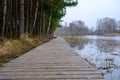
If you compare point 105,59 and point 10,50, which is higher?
point 10,50

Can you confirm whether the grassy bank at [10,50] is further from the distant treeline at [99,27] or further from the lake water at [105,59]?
the distant treeline at [99,27]

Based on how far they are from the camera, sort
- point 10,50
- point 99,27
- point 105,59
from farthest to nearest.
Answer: point 99,27 → point 105,59 → point 10,50

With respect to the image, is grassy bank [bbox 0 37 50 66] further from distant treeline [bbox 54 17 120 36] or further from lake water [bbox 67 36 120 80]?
distant treeline [bbox 54 17 120 36]

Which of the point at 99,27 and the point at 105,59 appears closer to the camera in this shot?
the point at 105,59

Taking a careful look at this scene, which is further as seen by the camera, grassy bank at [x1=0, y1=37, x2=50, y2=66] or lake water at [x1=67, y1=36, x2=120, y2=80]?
grassy bank at [x1=0, y1=37, x2=50, y2=66]

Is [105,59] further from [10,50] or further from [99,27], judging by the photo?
[99,27]

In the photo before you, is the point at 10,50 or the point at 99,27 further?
the point at 99,27

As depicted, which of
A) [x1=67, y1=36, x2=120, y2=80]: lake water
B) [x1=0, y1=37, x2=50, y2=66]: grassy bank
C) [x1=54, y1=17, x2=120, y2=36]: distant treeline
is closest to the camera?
[x1=67, y1=36, x2=120, y2=80]: lake water

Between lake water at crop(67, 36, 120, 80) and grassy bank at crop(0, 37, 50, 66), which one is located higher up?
grassy bank at crop(0, 37, 50, 66)

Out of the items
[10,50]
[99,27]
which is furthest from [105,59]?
[99,27]

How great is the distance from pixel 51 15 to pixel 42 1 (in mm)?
7335

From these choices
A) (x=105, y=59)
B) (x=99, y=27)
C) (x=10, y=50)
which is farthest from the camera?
(x=99, y=27)

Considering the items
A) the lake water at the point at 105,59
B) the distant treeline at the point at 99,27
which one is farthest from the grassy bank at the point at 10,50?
the distant treeline at the point at 99,27

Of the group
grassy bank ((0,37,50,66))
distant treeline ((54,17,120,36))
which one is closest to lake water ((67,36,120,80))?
grassy bank ((0,37,50,66))
